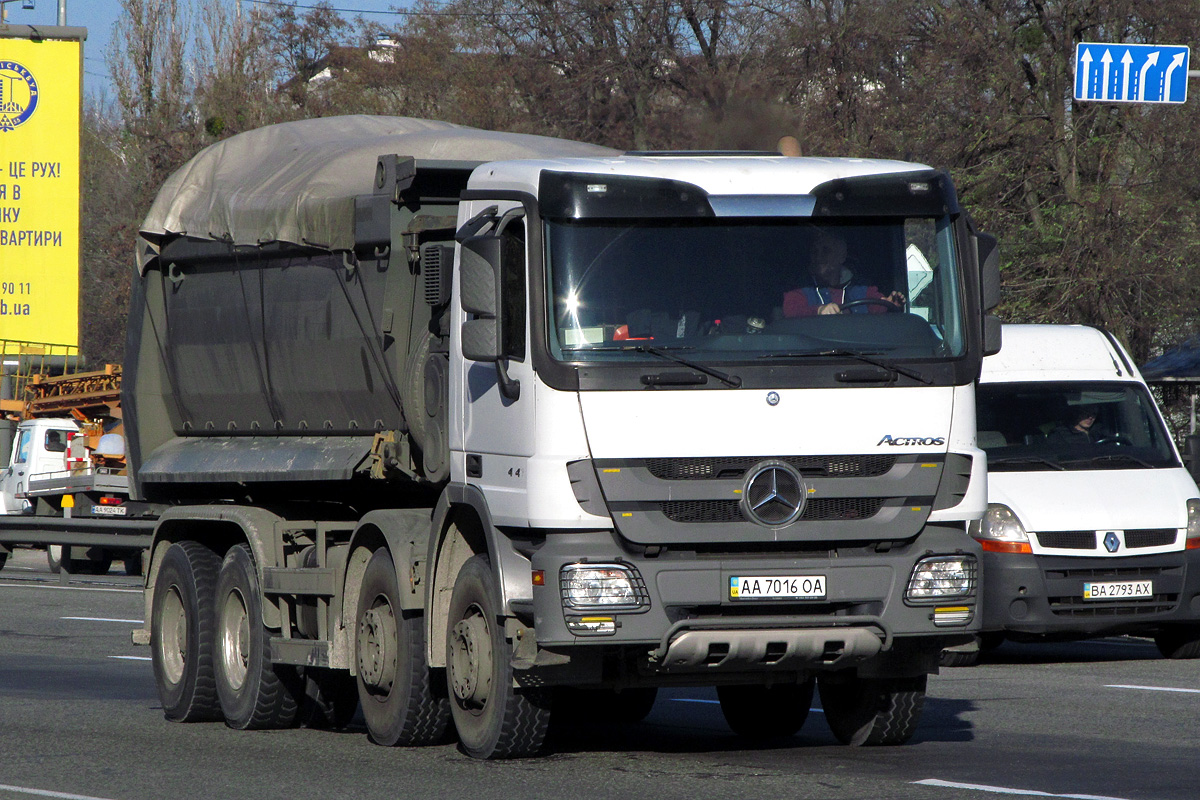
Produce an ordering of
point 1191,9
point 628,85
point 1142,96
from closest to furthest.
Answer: point 1142,96 < point 1191,9 < point 628,85

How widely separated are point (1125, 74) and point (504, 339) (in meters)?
12.3

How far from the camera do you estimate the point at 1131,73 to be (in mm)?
18500

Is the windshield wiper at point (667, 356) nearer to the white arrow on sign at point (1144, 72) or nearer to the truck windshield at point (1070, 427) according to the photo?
the truck windshield at point (1070, 427)

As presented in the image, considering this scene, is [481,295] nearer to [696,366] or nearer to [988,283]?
[696,366]

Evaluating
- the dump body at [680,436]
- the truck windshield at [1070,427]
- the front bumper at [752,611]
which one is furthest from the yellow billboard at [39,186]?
the front bumper at [752,611]

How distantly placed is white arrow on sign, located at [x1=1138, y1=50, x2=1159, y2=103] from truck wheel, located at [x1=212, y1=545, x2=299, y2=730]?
11112 mm

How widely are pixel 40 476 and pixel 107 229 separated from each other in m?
25.7

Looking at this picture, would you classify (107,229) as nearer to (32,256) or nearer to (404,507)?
(32,256)

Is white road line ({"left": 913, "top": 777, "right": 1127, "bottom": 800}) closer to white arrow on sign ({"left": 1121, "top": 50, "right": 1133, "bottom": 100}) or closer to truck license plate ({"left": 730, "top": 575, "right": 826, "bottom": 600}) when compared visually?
truck license plate ({"left": 730, "top": 575, "right": 826, "bottom": 600})

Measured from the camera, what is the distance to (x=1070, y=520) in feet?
42.1

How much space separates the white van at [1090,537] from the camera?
12773 mm

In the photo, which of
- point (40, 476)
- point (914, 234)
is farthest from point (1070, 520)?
point (40, 476)

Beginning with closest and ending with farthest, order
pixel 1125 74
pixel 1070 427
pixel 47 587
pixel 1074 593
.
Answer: pixel 1074 593 < pixel 1070 427 < pixel 1125 74 < pixel 47 587

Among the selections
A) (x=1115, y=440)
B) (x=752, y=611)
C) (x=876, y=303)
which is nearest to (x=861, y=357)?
(x=876, y=303)
